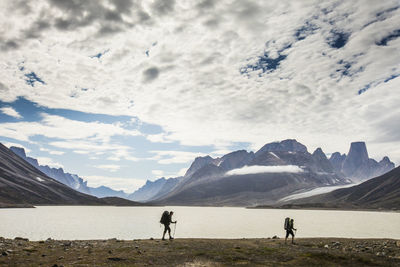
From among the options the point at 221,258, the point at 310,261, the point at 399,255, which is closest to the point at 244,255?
the point at 221,258

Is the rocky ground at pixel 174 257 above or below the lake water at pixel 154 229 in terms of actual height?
above

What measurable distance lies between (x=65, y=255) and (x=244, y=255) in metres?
15.9

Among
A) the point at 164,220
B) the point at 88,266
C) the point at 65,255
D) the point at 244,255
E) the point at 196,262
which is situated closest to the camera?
the point at 88,266

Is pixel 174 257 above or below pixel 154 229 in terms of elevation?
above

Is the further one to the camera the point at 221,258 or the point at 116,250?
the point at 116,250

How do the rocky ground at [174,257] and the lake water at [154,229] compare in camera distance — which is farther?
the lake water at [154,229]

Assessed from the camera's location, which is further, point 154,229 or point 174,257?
point 154,229

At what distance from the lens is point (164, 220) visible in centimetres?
3944

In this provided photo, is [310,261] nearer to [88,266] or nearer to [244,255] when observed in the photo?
[244,255]

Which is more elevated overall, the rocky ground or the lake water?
the rocky ground

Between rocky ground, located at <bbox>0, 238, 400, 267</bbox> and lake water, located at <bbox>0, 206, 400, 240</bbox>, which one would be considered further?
lake water, located at <bbox>0, 206, 400, 240</bbox>

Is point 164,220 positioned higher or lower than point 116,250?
higher

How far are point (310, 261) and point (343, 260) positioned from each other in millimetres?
3063

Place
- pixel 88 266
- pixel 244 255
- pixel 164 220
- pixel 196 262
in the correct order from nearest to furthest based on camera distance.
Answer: pixel 88 266, pixel 196 262, pixel 244 255, pixel 164 220
